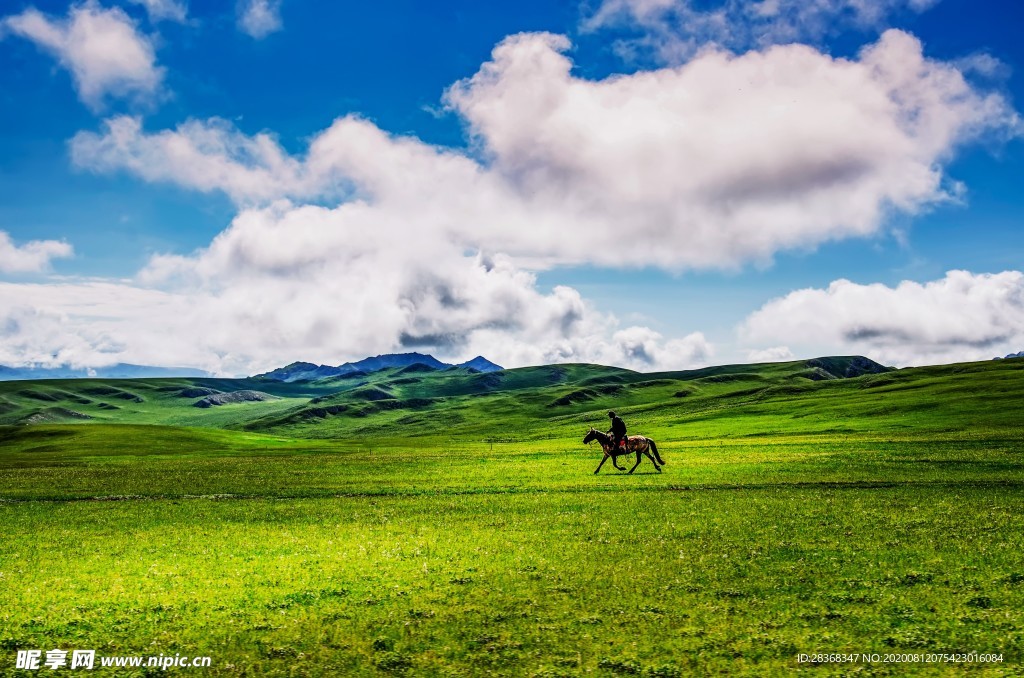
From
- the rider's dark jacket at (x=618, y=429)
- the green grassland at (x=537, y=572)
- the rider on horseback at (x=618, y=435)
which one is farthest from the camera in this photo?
the rider on horseback at (x=618, y=435)

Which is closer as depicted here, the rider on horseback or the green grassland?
the green grassland

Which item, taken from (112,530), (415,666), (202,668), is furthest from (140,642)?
(112,530)

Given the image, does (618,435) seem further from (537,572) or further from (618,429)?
(537,572)

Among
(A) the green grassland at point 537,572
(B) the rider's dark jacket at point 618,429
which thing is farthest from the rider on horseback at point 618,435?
(A) the green grassland at point 537,572

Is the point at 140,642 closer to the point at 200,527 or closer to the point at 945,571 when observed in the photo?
the point at 200,527

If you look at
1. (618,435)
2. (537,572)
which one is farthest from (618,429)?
(537,572)

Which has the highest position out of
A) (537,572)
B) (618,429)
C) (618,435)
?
(618,429)

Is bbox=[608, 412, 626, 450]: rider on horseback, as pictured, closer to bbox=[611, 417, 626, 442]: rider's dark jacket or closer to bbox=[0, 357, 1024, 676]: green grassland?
bbox=[611, 417, 626, 442]: rider's dark jacket

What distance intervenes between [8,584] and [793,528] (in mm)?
28060

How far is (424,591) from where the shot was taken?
17562 millimetres

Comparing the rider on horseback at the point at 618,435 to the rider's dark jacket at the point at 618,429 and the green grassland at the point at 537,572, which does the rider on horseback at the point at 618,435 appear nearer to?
the rider's dark jacket at the point at 618,429

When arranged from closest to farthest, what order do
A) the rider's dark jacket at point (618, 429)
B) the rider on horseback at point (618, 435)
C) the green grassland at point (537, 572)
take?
the green grassland at point (537, 572), the rider's dark jacket at point (618, 429), the rider on horseback at point (618, 435)

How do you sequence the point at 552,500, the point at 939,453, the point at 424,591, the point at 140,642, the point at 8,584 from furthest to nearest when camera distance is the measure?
the point at 939,453, the point at 552,500, the point at 8,584, the point at 424,591, the point at 140,642

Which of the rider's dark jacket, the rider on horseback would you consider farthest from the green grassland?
the rider's dark jacket
